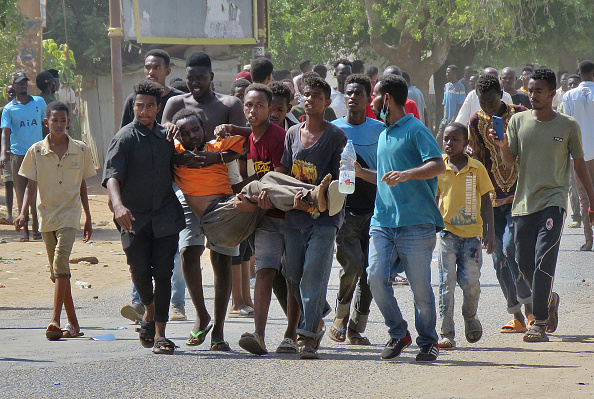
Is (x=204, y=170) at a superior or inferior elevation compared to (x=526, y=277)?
superior

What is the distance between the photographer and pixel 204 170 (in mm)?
6477

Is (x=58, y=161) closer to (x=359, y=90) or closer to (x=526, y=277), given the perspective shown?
(x=359, y=90)

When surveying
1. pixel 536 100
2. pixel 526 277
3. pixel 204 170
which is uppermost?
pixel 536 100

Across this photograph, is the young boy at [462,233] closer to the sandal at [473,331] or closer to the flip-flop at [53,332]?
the sandal at [473,331]

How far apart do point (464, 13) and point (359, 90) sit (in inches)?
824

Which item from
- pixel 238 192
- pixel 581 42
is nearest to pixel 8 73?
pixel 238 192

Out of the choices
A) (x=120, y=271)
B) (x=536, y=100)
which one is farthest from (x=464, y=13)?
(x=536, y=100)

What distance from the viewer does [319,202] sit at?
5863 mm

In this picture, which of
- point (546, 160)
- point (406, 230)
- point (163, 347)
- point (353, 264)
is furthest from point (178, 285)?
point (546, 160)

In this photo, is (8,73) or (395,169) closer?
(395,169)

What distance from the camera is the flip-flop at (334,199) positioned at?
586 centimetres

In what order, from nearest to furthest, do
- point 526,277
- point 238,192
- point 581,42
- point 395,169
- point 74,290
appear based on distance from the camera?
1. point 395,169
2. point 238,192
3. point 526,277
4. point 74,290
5. point 581,42

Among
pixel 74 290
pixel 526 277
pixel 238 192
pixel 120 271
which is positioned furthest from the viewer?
pixel 120 271

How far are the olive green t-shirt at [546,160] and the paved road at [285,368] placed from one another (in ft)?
3.42
